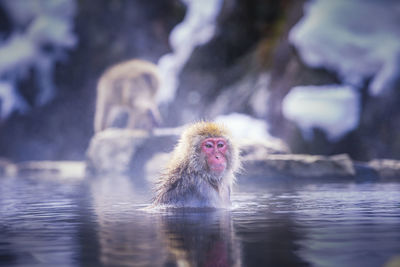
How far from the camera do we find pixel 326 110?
11273 millimetres

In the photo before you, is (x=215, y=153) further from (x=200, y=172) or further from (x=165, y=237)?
(x=165, y=237)

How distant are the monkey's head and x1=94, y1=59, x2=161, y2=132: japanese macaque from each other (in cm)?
694

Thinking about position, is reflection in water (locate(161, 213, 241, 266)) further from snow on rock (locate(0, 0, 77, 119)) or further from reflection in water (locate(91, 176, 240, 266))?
snow on rock (locate(0, 0, 77, 119))

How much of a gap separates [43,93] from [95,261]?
14.1 metres

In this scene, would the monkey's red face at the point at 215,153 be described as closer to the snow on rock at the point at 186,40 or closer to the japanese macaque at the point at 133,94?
the japanese macaque at the point at 133,94

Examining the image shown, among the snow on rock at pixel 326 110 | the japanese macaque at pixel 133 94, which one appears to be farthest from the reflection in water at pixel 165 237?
the japanese macaque at pixel 133 94

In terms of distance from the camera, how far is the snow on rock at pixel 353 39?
11.5m

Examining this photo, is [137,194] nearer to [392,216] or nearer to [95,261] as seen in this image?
[392,216]

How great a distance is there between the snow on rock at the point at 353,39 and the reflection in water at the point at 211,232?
5.61m

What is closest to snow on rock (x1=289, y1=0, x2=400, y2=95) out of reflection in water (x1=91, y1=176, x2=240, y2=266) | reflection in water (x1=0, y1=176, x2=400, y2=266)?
reflection in water (x1=0, y1=176, x2=400, y2=266)

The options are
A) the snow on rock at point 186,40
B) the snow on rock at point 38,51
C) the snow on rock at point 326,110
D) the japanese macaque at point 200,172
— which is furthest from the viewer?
the snow on rock at point 38,51

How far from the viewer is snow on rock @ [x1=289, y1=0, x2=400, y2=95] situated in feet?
37.7

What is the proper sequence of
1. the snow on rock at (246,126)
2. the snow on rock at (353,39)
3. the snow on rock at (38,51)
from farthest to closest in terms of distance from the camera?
the snow on rock at (38,51) < the snow on rock at (246,126) < the snow on rock at (353,39)

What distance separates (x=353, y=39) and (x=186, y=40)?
4.75 m
